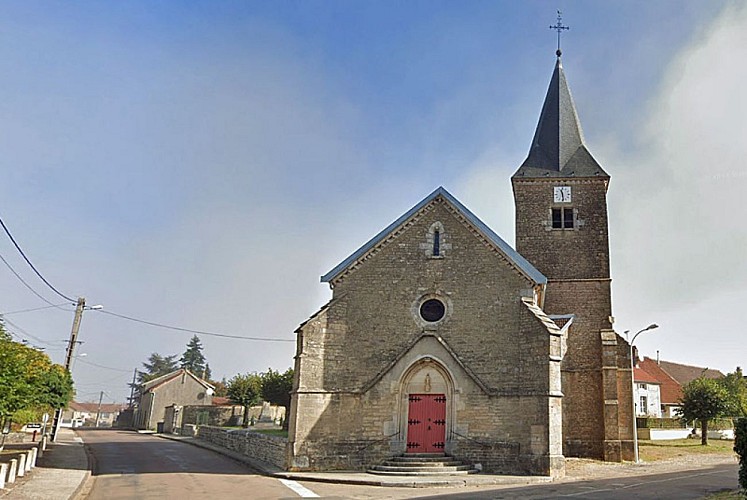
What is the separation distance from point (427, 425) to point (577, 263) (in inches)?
433

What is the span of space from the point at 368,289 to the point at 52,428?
22.4 meters

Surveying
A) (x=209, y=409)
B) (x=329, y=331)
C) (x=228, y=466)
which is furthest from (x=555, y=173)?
(x=209, y=409)

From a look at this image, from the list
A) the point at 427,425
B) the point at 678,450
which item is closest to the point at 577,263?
the point at 427,425

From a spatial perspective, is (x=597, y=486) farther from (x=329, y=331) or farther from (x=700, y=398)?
(x=700, y=398)

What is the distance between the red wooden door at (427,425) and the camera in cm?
2034

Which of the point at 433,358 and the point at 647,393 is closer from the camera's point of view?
the point at 433,358

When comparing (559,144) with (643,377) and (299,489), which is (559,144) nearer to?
(299,489)

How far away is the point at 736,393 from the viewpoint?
134 ft

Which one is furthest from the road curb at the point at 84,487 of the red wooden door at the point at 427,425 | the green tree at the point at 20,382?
the red wooden door at the point at 427,425

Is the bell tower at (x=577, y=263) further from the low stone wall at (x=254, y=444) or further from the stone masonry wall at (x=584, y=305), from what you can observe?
the low stone wall at (x=254, y=444)

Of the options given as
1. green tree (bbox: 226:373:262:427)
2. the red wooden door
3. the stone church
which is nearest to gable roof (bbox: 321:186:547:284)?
the stone church

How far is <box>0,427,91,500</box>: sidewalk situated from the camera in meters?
14.3

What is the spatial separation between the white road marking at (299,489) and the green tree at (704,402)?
2696 cm

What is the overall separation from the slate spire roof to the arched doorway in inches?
466
